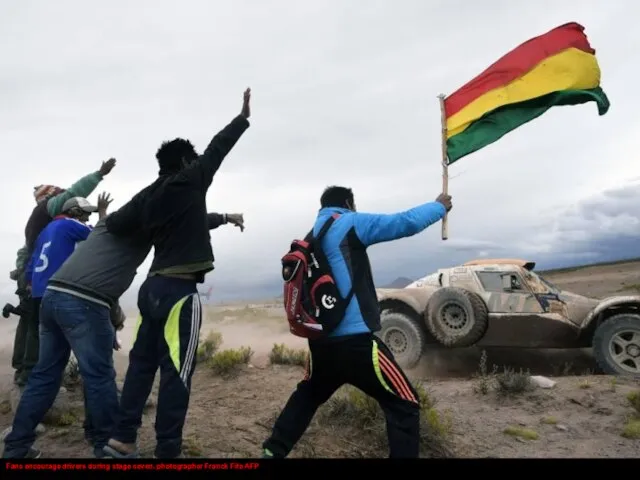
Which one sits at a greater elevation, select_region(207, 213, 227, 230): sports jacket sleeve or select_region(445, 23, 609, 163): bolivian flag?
select_region(445, 23, 609, 163): bolivian flag

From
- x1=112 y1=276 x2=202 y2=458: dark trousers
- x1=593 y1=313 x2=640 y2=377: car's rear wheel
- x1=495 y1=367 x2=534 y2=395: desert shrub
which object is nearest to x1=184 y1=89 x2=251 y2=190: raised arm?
x1=112 y1=276 x2=202 y2=458: dark trousers

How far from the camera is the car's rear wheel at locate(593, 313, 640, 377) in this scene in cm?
698

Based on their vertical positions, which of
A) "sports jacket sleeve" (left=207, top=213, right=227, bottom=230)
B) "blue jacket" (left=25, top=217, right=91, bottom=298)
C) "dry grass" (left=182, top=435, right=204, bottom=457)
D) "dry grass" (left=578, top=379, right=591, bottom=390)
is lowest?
"dry grass" (left=578, top=379, right=591, bottom=390)

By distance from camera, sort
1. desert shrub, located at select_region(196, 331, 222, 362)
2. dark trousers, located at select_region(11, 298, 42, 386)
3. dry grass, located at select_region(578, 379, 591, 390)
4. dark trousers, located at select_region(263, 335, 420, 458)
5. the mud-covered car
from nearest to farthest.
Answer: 1. dark trousers, located at select_region(263, 335, 420, 458)
2. dark trousers, located at select_region(11, 298, 42, 386)
3. dry grass, located at select_region(578, 379, 591, 390)
4. the mud-covered car
5. desert shrub, located at select_region(196, 331, 222, 362)

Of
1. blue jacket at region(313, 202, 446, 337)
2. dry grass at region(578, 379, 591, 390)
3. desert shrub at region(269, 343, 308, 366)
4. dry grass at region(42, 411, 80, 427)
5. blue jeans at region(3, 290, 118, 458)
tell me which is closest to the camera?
blue jacket at region(313, 202, 446, 337)

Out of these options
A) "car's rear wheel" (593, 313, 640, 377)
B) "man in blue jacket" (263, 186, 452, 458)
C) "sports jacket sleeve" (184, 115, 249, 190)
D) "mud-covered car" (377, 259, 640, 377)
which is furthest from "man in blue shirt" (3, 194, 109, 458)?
"car's rear wheel" (593, 313, 640, 377)

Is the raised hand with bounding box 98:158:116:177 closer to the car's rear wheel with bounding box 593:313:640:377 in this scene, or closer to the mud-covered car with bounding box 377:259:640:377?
the mud-covered car with bounding box 377:259:640:377

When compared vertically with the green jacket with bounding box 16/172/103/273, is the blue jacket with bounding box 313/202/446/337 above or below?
below

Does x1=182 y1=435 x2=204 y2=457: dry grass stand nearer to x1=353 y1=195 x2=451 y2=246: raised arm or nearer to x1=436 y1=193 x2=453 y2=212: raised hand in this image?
x1=353 y1=195 x2=451 y2=246: raised arm

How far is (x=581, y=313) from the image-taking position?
7.65 meters

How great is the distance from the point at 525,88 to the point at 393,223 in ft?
10.2

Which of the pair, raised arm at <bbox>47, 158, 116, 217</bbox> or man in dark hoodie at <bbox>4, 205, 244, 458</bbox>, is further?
raised arm at <bbox>47, 158, 116, 217</bbox>

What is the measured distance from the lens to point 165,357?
118 inches

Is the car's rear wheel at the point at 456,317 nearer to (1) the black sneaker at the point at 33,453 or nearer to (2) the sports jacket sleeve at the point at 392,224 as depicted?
(2) the sports jacket sleeve at the point at 392,224
